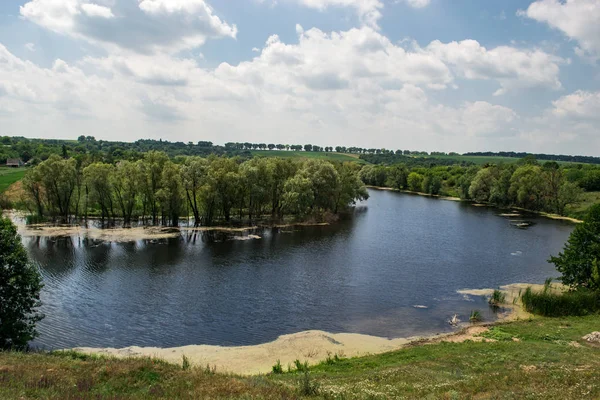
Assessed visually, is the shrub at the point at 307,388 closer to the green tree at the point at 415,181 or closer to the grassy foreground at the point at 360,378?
the grassy foreground at the point at 360,378

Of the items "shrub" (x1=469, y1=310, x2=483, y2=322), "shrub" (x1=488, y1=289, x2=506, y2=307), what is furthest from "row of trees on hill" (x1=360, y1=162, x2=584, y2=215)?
"shrub" (x1=469, y1=310, x2=483, y2=322)

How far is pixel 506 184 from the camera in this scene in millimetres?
115125

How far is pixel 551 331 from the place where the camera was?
28172 millimetres

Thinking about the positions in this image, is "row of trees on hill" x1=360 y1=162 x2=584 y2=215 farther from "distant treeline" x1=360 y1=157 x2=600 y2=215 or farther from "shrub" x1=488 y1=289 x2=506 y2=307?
"shrub" x1=488 y1=289 x2=506 y2=307

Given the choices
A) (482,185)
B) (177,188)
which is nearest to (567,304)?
(177,188)

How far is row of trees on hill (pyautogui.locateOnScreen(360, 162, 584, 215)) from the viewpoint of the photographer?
103 m

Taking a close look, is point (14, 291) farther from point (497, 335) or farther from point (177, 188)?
point (177, 188)

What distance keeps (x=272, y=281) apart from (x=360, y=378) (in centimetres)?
2404

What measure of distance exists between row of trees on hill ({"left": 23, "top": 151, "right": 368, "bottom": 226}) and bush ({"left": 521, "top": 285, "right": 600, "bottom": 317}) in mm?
47633

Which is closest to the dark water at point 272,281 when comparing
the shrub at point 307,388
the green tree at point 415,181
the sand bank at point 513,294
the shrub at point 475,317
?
the sand bank at point 513,294

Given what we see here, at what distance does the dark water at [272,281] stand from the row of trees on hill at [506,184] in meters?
35.0

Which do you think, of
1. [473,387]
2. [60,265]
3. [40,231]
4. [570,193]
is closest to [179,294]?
[60,265]

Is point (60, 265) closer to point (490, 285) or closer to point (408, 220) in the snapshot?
point (490, 285)

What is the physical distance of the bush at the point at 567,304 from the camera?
3366cm
